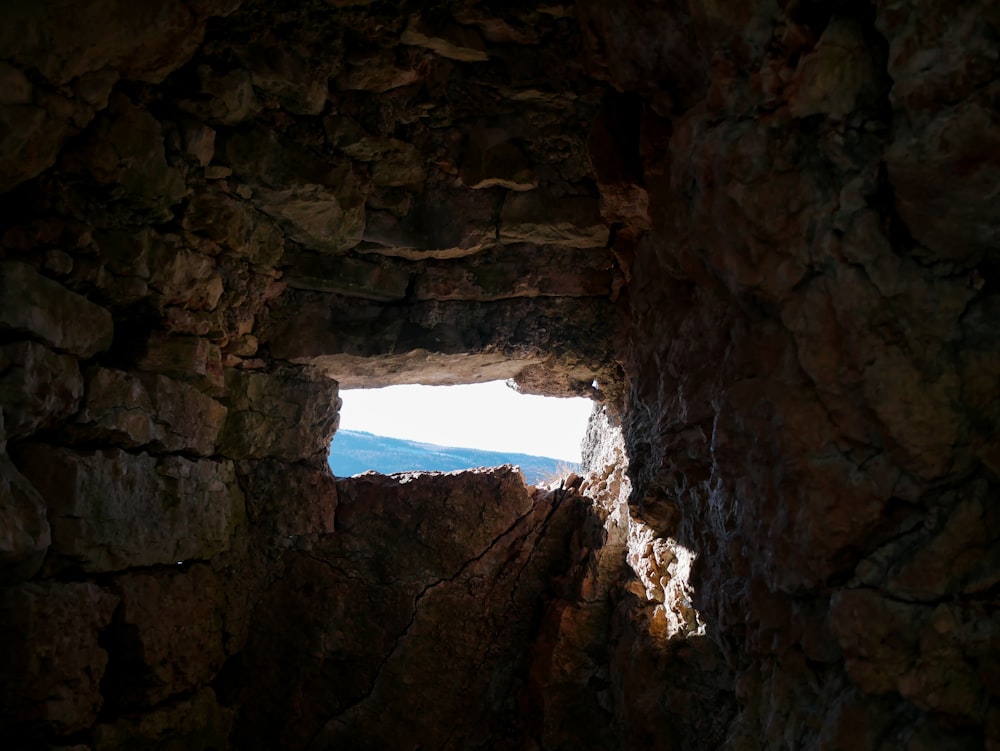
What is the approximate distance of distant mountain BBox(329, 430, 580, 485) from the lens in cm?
528

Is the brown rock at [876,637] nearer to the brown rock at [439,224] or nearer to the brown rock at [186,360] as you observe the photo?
the brown rock at [439,224]

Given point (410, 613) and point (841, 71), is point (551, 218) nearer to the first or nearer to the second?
point (841, 71)

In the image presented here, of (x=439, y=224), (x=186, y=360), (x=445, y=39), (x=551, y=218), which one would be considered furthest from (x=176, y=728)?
(x=445, y=39)

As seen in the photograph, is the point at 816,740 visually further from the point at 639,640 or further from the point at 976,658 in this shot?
the point at 639,640

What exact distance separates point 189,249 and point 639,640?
1.99 metres

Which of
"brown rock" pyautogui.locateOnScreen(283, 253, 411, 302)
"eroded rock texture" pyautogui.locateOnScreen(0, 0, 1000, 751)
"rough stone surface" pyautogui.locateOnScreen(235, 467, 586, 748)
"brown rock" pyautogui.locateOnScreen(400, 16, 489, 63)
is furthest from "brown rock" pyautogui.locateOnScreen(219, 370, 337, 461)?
"brown rock" pyautogui.locateOnScreen(400, 16, 489, 63)

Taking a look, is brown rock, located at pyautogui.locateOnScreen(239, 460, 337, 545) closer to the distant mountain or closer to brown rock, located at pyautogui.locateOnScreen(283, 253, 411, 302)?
brown rock, located at pyautogui.locateOnScreen(283, 253, 411, 302)

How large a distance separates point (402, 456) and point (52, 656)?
3.51m

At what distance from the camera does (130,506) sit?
8.28 ft

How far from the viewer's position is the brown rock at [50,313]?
208 cm

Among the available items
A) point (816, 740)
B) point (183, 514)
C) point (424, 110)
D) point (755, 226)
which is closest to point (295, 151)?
point (424, 110)

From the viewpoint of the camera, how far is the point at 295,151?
8.74 feet

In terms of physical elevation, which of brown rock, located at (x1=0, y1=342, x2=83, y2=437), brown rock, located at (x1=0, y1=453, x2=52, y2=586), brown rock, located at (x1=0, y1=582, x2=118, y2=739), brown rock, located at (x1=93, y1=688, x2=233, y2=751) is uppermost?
brown rock, located at (x1=0, y1=342, x2=83, y2=437)

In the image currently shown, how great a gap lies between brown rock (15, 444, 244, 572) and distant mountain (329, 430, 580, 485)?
206 centimetres
